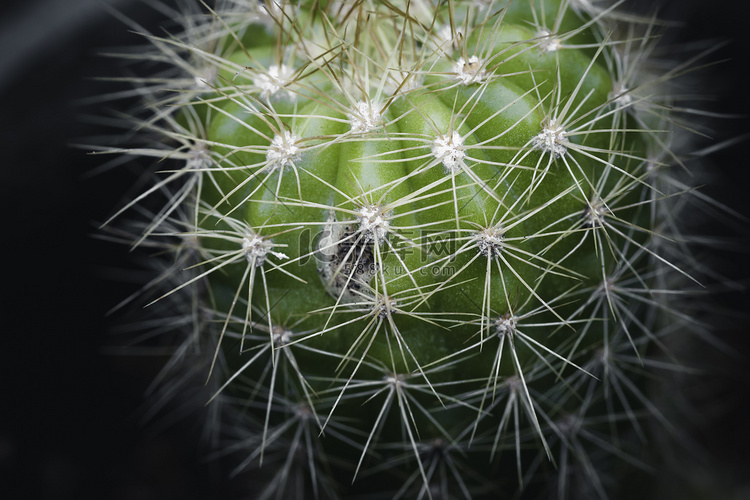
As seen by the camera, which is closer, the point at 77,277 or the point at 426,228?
the point at 426,228

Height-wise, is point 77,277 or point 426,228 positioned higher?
point 77,277

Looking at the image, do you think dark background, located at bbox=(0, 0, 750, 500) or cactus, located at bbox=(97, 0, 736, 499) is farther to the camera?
dark background, located at bbox=(0, 0, 750, 500)

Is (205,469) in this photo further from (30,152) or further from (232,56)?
(232,56)

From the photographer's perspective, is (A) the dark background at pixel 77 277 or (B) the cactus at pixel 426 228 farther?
(A) the dark background at pixel 77 277
